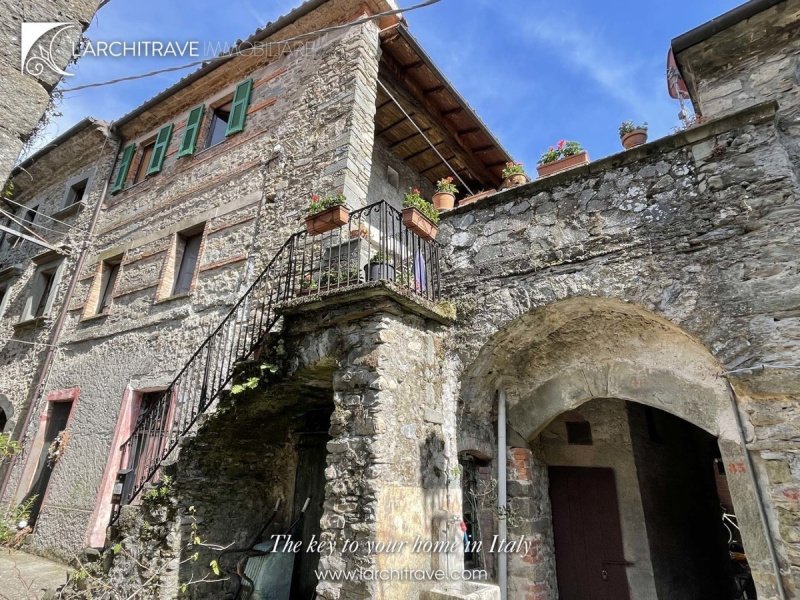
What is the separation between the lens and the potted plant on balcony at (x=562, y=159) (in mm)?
4773

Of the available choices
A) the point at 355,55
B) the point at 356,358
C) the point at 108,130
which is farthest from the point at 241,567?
the point at 108,130

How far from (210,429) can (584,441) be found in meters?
4.70

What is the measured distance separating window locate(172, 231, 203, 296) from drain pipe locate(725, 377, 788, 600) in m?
7.70

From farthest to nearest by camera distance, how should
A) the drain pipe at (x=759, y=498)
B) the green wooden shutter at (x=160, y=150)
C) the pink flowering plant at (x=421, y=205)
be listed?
the green wooden shutter at (x=160, y=150) < the pink flowering plant at (x=421, y=205) < the drain pipe at (x=759, y=498)

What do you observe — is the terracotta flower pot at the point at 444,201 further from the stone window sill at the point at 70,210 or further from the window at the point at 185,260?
the stone window sill at the point at 70,210

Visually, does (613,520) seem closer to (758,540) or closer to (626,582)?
(626,582)

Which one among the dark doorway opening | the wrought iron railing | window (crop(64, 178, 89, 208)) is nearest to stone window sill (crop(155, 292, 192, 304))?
the wrought iron railing

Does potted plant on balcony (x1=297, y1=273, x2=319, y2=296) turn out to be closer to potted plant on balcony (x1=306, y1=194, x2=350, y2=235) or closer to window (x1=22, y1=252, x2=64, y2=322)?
potted plant on balcony (x1=306, y1=194, x2=350, y2=235)

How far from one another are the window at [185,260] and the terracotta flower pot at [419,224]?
4690mm

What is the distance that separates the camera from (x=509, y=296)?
Answer: 15.0ft

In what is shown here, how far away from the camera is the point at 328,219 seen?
5.02 m

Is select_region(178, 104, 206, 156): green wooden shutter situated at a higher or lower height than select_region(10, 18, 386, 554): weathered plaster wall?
higher

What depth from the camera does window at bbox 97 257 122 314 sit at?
30.0ft

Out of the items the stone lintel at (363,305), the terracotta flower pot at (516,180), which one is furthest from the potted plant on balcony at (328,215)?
the terracotta flower pot at (516,180)
